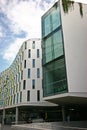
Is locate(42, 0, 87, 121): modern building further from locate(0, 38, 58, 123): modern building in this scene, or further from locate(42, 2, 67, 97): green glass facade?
locate(0, 38, 58, 123): modern building

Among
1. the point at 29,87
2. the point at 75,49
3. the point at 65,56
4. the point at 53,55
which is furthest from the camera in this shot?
the point at 29,87

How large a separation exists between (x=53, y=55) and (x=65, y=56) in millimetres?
2992

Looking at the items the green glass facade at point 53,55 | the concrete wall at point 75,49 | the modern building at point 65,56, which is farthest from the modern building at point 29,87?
the concrete wall at point 75,49

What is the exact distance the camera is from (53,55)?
30.3 meters

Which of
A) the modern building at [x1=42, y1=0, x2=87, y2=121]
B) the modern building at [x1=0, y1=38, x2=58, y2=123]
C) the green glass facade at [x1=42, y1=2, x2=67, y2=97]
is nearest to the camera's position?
the modern building at [x1=42, y1=0, x2=87, y2=121]

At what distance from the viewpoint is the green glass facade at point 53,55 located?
28.3 meters

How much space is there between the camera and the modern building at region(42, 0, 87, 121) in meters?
27.1

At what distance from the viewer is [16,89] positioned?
164ft

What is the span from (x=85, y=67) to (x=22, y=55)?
78.5ft

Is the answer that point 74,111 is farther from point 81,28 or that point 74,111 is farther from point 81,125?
point 81,28

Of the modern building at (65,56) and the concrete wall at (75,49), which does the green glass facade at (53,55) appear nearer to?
the modern building at (65,56)

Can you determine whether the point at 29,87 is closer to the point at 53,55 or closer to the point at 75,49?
the point at 53,55

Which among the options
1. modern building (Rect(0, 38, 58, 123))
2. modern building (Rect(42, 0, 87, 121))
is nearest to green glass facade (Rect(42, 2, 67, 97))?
modern building (Rect(42, 0, 87, 121))

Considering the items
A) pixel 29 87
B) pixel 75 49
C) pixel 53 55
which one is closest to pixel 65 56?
pixel 75 49
